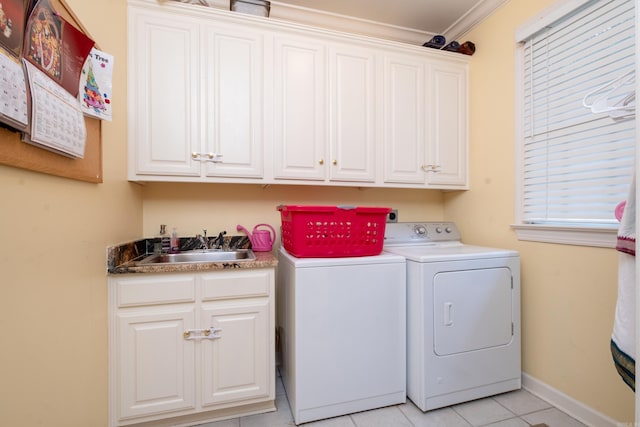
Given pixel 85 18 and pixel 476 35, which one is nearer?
pixel 85 18

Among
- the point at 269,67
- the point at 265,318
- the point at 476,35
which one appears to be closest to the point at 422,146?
the point at 476,35

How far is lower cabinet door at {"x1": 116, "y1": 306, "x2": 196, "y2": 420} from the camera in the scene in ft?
4.48

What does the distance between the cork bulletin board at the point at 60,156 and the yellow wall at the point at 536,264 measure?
7.90 feet

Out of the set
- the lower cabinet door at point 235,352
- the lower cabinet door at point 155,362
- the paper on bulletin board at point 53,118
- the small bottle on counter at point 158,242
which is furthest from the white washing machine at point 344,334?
the paper on bulletin board at point 53,118

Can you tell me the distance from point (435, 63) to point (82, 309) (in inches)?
103

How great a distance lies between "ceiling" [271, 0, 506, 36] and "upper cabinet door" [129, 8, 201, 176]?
827mm

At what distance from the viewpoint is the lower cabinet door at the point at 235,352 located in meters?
1.47

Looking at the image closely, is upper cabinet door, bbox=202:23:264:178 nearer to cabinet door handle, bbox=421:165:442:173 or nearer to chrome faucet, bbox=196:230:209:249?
chrome faucet, bbox=196:230:209:249

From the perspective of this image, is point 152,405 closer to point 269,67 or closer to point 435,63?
point 269,67

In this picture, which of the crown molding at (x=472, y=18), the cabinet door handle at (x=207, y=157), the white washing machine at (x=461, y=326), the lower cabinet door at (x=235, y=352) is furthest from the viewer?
the crown molding at (x=472, y=18)

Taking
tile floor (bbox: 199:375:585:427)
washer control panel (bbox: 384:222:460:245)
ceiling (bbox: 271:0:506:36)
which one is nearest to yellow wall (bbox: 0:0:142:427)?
tile floor (bbox: 199:375:585:427)

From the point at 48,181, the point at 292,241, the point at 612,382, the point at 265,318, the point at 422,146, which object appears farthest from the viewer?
the point at 422,146

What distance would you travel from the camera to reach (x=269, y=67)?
1.80m

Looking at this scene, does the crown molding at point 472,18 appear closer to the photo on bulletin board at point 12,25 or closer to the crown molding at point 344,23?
the crown molding at point 344,23
